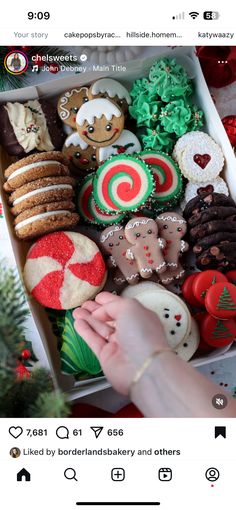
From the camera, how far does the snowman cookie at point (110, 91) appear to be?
0.88m

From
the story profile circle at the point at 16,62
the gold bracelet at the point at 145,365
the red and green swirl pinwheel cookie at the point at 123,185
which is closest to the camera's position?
the gold bracelet at the point at 145,365

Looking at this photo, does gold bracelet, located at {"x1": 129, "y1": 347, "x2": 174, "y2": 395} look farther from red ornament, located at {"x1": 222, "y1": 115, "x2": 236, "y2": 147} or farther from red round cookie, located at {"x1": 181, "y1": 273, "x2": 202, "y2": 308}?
red ornament, located at {"x1": 222, "y1": 115, "x2": 236, "y2": 147}

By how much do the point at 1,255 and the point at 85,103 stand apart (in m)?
0.27

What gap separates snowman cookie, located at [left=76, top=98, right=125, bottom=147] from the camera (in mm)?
887

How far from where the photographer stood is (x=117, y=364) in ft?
2.23

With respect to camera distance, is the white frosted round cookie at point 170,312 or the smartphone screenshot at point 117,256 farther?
the white frosted round cookie at point 170,312

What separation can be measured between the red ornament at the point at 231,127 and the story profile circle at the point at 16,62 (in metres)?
0.33

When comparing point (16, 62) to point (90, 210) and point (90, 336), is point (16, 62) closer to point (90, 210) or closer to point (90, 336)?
point (90, 210)
